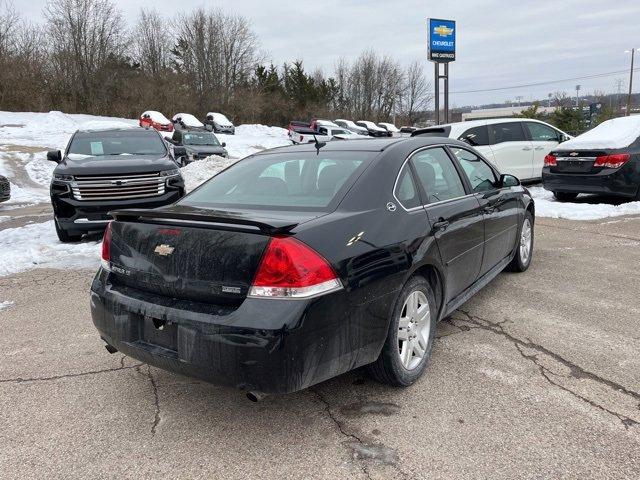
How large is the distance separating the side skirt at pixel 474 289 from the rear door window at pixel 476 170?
29.9 inches

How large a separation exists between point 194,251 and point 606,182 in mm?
9280

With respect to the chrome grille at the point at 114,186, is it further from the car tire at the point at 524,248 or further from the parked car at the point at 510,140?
the parked car at the point at 510,140

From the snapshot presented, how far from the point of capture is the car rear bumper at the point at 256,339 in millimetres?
2418

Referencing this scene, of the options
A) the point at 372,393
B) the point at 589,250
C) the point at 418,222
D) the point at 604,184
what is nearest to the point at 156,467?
the point at 372,393

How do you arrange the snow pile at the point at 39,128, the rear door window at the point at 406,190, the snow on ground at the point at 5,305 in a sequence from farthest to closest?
1. the snow pile at the point at 39,128
2. the snow on ground at the point at 5,305
3. the rear door window at the point at 406,190

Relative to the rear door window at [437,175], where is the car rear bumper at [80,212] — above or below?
below

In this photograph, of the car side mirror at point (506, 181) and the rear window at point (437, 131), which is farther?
the rear window at point (437, 131)

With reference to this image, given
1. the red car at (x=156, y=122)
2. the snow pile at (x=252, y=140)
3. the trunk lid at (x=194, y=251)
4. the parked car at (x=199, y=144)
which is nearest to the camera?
the trunk lid at (x=194, y=251)

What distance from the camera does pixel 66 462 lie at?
2549mm

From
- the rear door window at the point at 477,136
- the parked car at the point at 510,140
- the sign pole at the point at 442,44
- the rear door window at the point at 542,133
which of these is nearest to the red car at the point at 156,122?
the sign pole at the point at 442,44

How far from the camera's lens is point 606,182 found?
31.4 feet

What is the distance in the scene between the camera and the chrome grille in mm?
7363

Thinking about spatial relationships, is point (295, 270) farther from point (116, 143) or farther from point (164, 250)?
point (116, 143)

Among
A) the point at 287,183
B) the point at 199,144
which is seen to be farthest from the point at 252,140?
the point at 287,183
